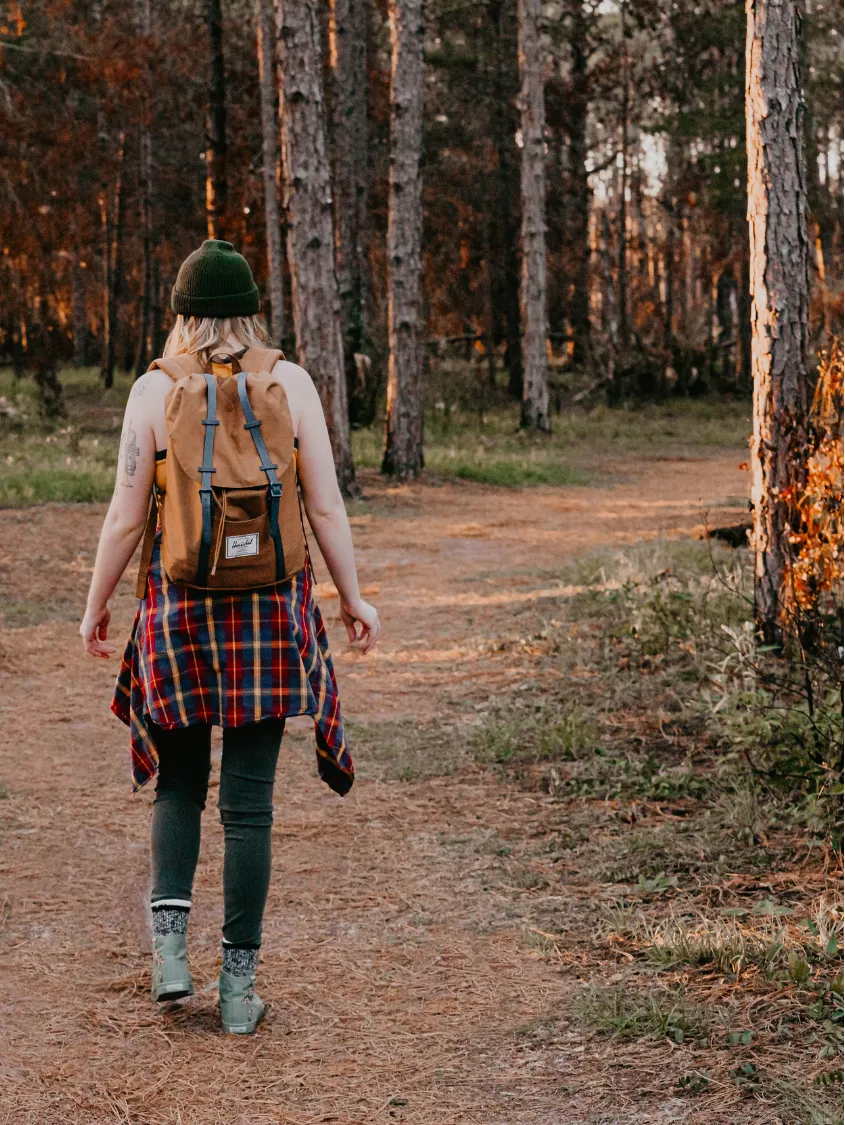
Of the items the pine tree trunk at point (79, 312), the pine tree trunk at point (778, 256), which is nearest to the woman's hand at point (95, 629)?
the pine tree trunk at point (778, 256)

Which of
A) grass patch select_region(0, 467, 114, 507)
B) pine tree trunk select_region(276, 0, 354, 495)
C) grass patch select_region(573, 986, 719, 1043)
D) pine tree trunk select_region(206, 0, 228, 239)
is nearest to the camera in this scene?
grass patch select_region(573, 986, 719, 1043)

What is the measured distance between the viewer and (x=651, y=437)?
73.4ft

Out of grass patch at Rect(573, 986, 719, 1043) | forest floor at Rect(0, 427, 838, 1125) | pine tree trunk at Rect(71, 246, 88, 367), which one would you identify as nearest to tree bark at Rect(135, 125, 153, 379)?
pine tree trunk at Rect(71, 246, 88, 367)

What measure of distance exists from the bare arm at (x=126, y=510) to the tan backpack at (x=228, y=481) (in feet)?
0.31

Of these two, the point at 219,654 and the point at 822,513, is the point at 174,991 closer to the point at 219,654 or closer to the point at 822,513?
the point at 219,654

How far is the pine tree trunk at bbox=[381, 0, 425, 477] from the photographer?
50.3 ft

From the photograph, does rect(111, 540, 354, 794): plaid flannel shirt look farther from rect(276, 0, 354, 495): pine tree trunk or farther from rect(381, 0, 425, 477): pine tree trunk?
rect(381, 0, 425, 477): pine tree trunk

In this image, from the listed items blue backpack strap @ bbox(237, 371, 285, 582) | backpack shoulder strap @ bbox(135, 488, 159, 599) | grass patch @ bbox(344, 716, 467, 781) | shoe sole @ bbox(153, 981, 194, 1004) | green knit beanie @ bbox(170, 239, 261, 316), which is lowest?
grass patch @ bbox(344, 716, 467, 781)

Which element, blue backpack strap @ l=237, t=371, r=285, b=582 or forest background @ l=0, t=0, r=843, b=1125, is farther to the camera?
forest background @ l=0, t=0, r=843, b=1125

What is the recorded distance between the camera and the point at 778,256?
5.95m

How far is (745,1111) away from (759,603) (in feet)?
11.6

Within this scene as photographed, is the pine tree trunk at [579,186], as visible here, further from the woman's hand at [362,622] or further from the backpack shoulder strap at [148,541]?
the backpack shoulder strap at [148,541]

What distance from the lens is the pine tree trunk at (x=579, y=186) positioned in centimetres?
2772

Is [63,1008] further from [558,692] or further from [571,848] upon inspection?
[558,692]
